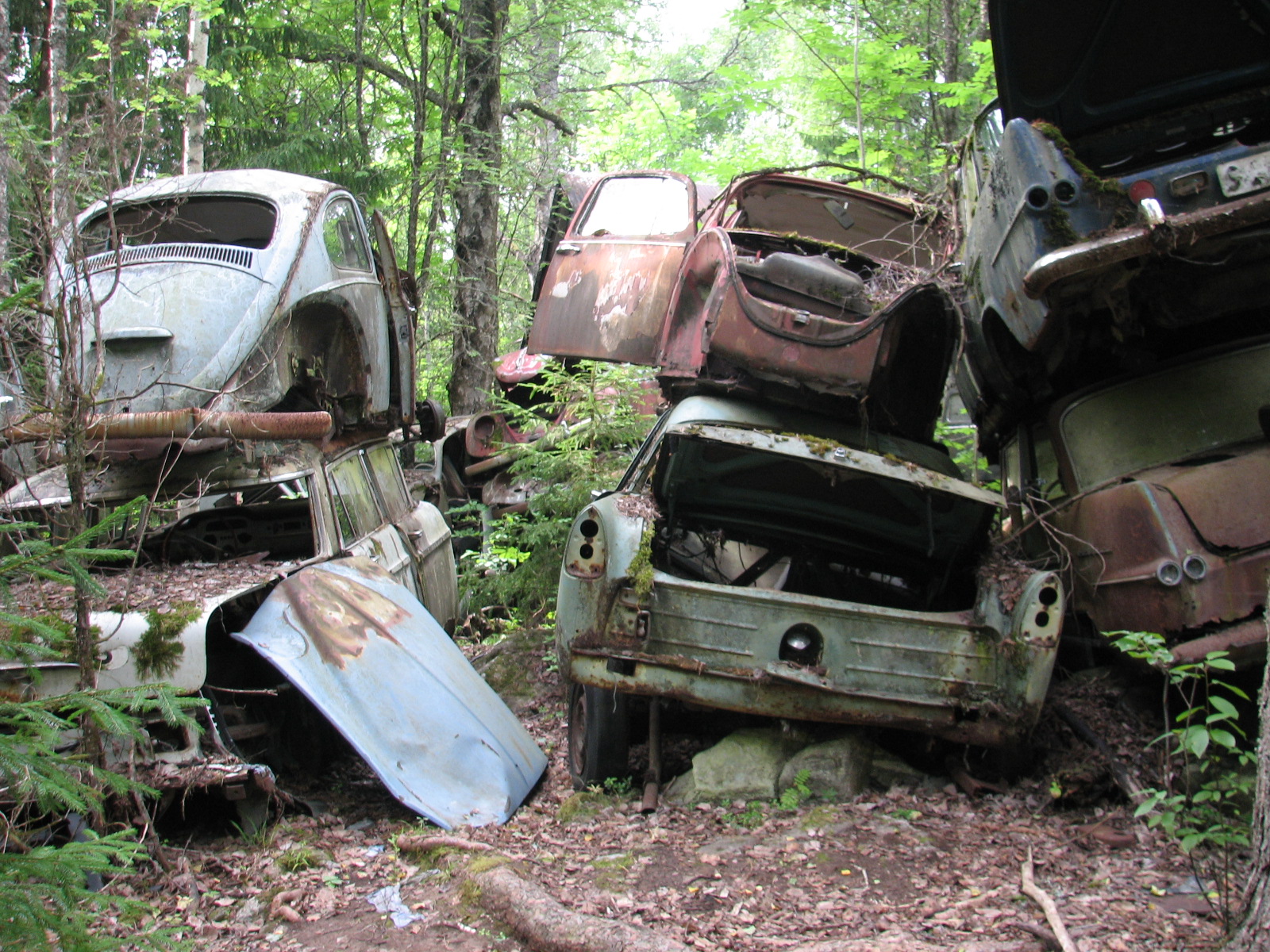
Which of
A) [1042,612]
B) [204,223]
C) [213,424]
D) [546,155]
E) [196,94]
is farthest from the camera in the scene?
[546,155]

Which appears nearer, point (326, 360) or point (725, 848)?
point (725, 848)

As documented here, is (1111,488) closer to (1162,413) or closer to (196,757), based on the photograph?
(1162,413)

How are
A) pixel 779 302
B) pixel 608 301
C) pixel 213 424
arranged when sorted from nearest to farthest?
pixel 213 424
pixel 779 302
pixel 608 301

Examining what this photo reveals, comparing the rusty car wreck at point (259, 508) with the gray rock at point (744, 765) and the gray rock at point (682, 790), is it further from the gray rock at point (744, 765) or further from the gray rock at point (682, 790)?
the gray rock at point (744, 765)

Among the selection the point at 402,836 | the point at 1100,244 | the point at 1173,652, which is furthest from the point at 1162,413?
the point at 402,836

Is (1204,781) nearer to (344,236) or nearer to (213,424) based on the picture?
(213,424)

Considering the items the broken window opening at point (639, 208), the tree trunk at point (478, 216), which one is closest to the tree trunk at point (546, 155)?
the tree trunk at point (478, 216)

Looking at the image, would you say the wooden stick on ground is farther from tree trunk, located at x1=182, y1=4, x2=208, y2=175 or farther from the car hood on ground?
tree trunk, located at x1=182, y1=4, x2=208, y2=175

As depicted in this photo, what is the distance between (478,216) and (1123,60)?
25.2 feet

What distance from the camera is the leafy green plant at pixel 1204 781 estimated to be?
9.89 ft

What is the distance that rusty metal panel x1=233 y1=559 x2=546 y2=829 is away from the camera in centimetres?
444

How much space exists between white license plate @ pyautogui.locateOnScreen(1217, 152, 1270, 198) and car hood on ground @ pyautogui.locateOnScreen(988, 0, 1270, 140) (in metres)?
1.04

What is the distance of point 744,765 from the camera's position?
4.71m

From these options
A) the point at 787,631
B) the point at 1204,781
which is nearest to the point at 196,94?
the point at 787,631
